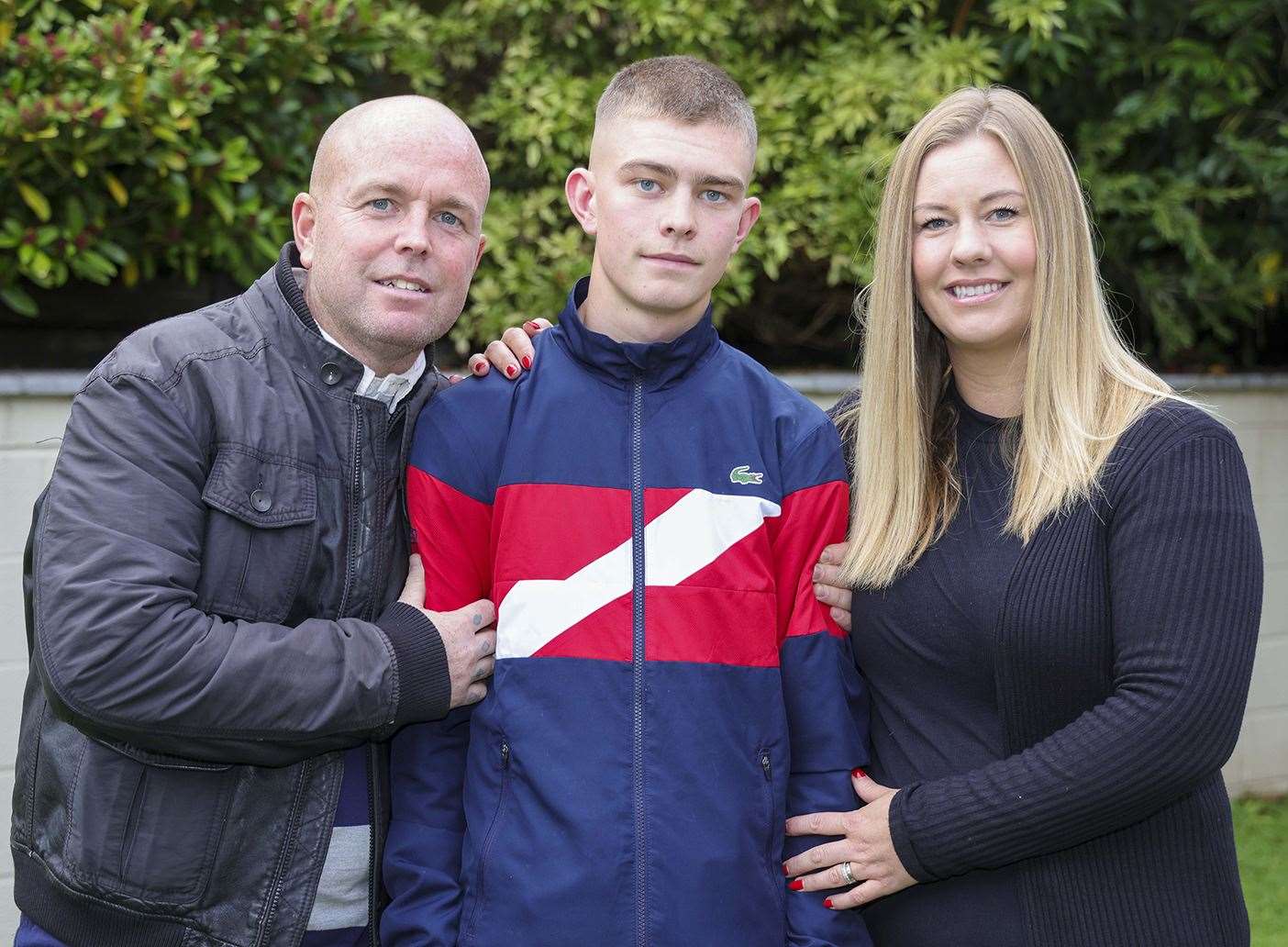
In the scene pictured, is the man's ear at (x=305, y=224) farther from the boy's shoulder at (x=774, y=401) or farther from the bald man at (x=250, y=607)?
the boy's shoulder at (x=774, y=401)

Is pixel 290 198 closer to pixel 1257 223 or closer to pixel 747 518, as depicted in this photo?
pixel 747 518

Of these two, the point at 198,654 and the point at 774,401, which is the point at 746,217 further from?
the point at 198,654

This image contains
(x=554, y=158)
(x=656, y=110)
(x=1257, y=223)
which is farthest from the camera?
(x=1257, y=223)

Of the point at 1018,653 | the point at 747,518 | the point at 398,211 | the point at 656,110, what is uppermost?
the point at 656,110

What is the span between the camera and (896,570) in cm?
259

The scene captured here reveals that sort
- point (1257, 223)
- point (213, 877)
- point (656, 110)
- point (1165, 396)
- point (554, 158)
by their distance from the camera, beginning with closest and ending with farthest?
point (213, 877)
point (1165, 396)
point (656, 110)
point (554, 158)
point (1257, 223)

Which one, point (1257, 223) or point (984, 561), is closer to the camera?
point (984, 561)

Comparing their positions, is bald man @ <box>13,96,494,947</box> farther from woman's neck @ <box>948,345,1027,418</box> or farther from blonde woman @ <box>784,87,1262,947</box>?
woman's neck @ <box>948,345,1027,418</box>

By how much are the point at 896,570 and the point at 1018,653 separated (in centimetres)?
31

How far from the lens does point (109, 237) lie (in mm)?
4191

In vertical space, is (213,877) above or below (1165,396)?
below

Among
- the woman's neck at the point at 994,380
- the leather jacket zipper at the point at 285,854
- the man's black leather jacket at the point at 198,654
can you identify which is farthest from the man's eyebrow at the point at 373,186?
the woman's neck at the point at 994,380

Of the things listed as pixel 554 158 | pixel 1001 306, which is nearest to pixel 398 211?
pixel 1001 306

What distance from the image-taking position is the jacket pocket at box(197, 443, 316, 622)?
7.62 ft
